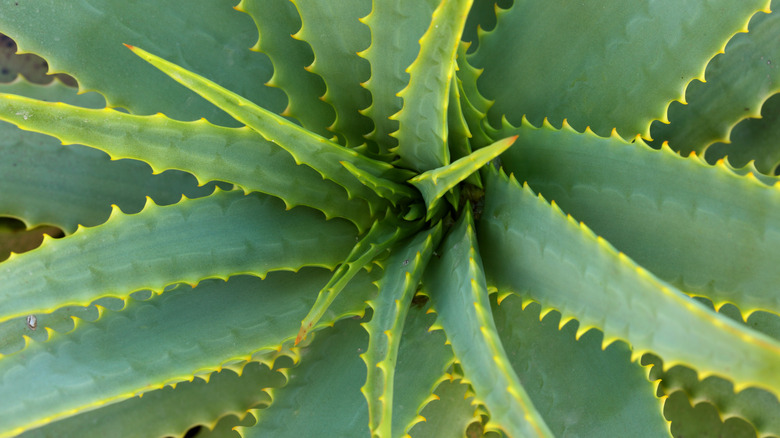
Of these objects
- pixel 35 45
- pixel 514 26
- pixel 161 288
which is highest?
pixel 35 45

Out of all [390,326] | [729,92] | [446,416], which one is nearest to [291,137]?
[390,326]

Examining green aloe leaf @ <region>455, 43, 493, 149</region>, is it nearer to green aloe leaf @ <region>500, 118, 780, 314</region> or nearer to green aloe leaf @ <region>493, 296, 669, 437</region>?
green aloe leaf @ <region>500, 118, 780, 314</region>

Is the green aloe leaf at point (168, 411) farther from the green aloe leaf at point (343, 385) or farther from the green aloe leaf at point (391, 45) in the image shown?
the green aloe leaf at point (391, 45)

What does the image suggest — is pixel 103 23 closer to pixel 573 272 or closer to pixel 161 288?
pixel 161 288

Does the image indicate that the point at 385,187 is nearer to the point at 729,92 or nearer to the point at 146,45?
the point at 146,45

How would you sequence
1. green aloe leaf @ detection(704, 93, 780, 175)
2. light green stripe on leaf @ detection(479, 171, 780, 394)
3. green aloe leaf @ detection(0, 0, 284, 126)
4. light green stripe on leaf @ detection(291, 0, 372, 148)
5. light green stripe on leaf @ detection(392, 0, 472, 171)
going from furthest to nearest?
green aloe leaf @ detection(704, 93, 780, 175) < green aloe leaf @ detection(0, 0, 284, 126) < light green stripe on leaf @ detection(291, 0, 372, 148) < light green stripe on leaf @ detection(392, 0, 472, 171) < light green stripe on leaf @ detection(479, 171, 780, 394)

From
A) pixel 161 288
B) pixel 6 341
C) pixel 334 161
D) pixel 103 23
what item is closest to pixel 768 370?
pixel 334 161

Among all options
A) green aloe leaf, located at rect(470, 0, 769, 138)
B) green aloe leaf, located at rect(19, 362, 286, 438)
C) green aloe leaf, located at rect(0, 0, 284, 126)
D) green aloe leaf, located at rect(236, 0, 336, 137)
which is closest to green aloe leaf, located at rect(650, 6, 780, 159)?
green aloe leaf, located at rect(470, 0, 769, 138)
